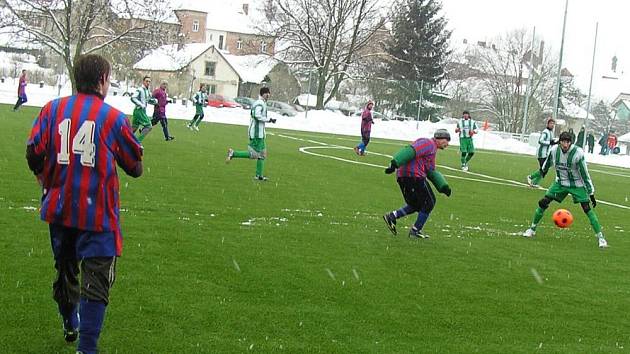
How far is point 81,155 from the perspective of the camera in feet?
15.8

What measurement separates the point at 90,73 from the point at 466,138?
21045 mm

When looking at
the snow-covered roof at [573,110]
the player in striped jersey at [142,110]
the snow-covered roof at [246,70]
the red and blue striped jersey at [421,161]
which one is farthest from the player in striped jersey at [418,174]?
the snow-covered roof at [573,110]

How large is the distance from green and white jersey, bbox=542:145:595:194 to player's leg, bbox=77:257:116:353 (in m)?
8.76

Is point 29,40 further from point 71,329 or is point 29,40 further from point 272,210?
point 71,329

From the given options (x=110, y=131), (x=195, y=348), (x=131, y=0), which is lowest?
(x=195, y=348)

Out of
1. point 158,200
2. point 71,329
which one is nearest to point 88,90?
point 71,329

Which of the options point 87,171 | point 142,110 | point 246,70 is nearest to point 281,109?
point 246,70

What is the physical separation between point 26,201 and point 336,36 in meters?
54.6

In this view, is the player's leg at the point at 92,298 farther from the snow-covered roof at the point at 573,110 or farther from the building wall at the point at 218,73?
the snow-covered roof at the point at 573,110

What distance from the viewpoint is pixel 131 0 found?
165 feet

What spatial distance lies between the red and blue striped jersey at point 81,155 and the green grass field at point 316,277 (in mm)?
1065

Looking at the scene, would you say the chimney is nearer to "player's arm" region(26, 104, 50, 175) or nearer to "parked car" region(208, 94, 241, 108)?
"parked car" region(208, 94, 241, 108)

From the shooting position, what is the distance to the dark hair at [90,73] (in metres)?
4.88

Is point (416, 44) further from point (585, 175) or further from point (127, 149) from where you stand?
point (127, 149)
